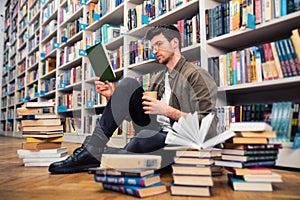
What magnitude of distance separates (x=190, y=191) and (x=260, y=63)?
2.95 feet

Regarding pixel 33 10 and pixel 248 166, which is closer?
pixel 248 166

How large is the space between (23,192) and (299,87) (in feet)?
4.75

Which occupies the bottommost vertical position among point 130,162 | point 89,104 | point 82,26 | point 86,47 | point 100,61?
point 130,162

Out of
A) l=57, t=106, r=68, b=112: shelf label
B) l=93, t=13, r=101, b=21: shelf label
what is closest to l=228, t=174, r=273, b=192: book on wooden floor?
l=93, t=13, r=101, b=21: shelf label

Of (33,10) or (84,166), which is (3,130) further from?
(84,166)

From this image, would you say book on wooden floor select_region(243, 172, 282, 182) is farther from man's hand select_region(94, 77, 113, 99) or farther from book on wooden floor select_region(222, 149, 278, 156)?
man's hand select_region(94, 77, 113, 99)

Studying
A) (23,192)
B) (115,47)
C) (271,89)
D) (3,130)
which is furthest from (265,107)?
(3,130)

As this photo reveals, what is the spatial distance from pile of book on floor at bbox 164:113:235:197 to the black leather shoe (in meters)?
0.47

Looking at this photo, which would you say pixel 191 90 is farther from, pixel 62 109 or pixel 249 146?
pixel 62 109

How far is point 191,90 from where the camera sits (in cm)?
126

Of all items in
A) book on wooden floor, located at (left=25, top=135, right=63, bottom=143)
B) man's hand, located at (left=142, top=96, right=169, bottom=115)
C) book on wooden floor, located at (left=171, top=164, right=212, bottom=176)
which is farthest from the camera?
book on wooden floor, located at (left=25, top=135, right=63, bottom=143)

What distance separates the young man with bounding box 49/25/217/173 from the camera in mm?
1190

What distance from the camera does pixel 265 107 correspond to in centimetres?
143

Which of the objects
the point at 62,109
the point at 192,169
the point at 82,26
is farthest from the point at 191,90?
the point at 62,109
